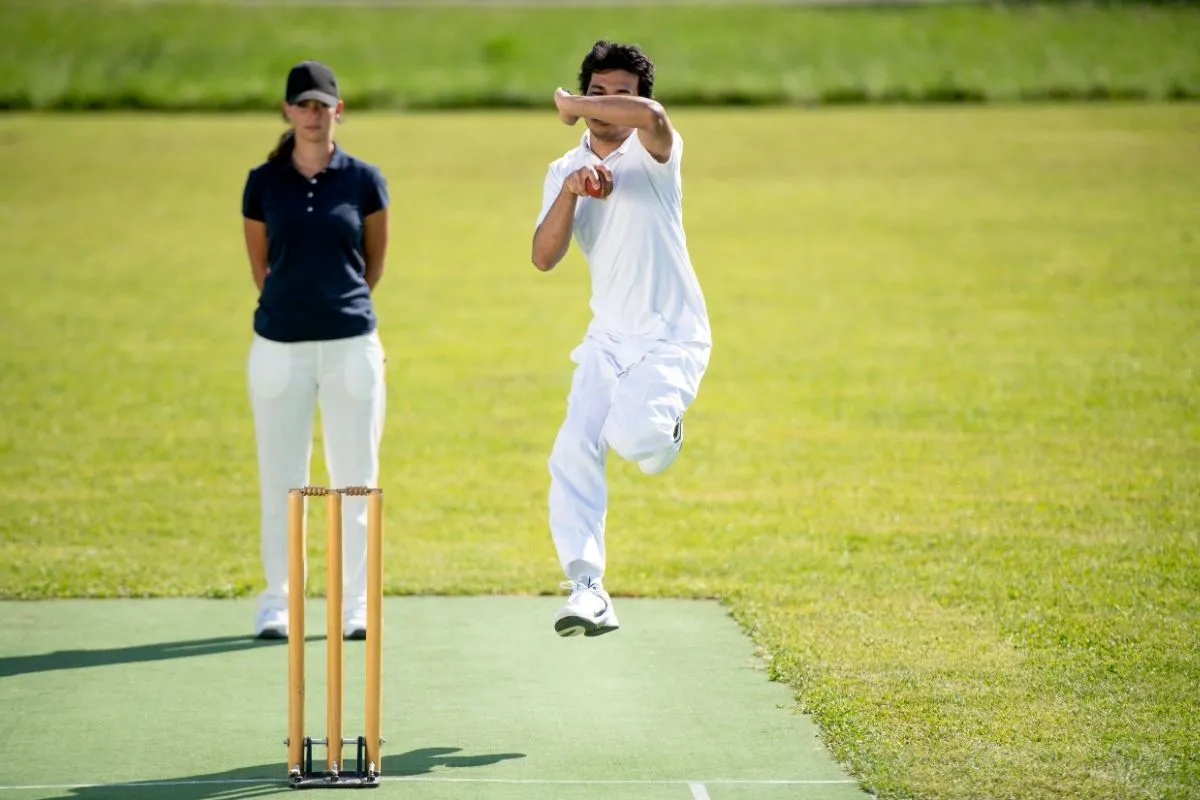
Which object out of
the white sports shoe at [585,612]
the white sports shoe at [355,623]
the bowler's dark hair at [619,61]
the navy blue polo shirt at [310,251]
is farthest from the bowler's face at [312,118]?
the white sports shoe at [585,612]

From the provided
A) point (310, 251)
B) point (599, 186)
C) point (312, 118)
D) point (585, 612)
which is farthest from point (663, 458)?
point (312, 118)

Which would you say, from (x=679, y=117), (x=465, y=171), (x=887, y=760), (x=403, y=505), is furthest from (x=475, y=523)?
(x=679, y=117)

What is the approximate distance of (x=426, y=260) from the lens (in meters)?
22.4

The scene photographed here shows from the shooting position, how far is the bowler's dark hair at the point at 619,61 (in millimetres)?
6133

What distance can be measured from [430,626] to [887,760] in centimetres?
270

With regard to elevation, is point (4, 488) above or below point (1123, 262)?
below

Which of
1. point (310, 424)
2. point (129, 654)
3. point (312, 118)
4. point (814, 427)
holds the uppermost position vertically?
point (312, 118)

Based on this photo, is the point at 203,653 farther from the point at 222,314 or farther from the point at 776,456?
the point at 222,314

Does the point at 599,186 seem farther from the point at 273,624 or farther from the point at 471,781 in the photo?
the point at 273,624

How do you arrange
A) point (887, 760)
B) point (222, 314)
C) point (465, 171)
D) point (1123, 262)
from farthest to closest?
point (465, 171) → point (1123, 262) → point (222, 314) → point (887, 760)

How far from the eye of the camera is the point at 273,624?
7.76 metres

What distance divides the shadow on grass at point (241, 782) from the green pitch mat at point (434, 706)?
0.01 m

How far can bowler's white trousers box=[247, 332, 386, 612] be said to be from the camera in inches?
302

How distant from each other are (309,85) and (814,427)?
6823 millimetres
